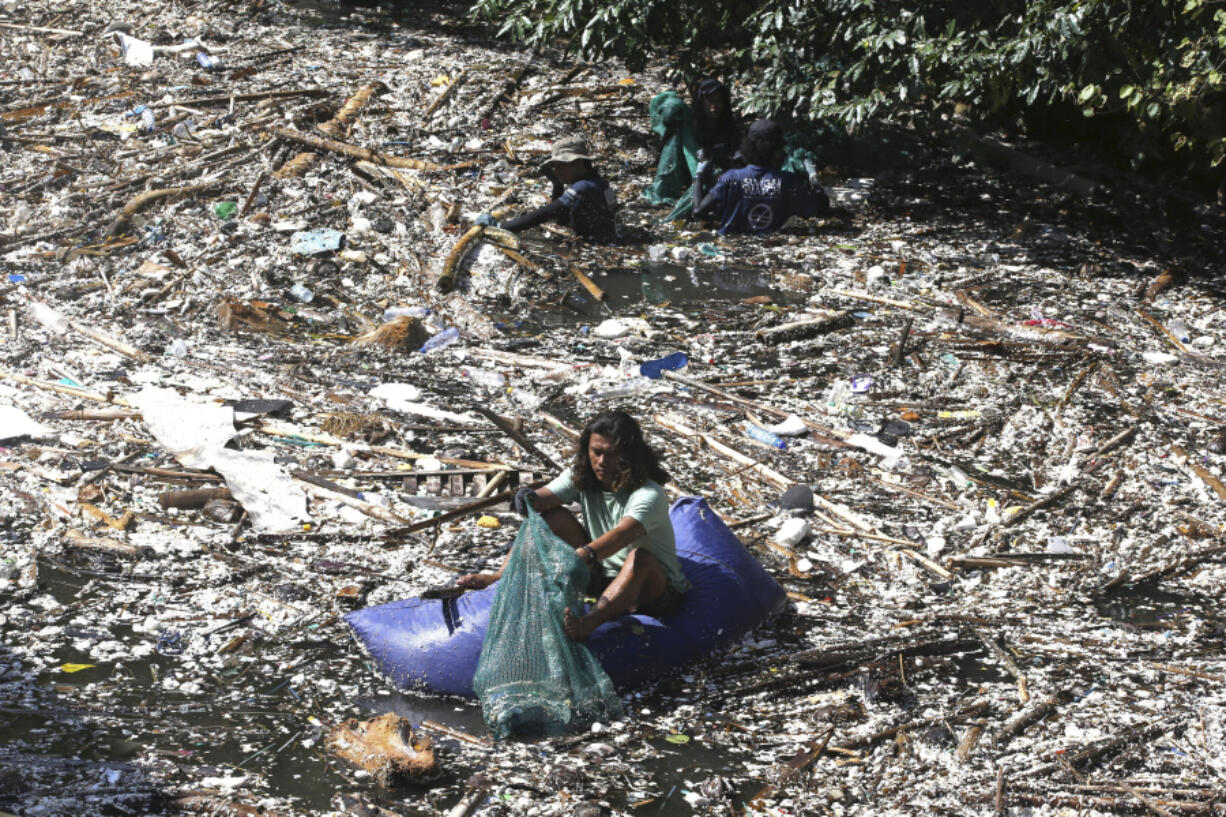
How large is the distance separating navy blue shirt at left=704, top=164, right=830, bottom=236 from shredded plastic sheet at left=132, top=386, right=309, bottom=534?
4.87 m

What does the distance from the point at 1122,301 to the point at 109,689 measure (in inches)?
295

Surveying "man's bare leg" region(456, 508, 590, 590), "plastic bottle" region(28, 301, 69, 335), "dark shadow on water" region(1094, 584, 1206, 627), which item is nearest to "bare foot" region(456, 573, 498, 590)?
"man's bare leg" region(456, 508, 590, 590)

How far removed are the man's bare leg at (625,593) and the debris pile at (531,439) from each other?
0.38 metres

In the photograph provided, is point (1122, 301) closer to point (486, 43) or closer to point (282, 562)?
point (282, 562)

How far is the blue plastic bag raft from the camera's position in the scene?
469cm

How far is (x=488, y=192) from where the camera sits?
10.3 meters

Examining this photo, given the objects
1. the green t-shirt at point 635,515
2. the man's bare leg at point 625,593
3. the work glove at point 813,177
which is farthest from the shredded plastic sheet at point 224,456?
the work glove at point 813,177

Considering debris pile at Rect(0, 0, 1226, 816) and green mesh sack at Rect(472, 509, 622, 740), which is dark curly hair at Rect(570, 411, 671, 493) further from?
debris pile at Rect(0, 0, 1226, 816)

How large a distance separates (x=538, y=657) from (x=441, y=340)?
12.7 ft

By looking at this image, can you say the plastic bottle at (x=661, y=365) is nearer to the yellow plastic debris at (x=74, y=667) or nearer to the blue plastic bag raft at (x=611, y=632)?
the blue plastic bag raft at (x=611, y=632)

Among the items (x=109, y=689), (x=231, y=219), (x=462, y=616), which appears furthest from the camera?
(x=231, y=219)

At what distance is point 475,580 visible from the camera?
4.91 metres

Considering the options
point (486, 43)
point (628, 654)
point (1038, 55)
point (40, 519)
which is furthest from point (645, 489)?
point (486, 43)

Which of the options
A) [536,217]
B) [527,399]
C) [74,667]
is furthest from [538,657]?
[536,217]
